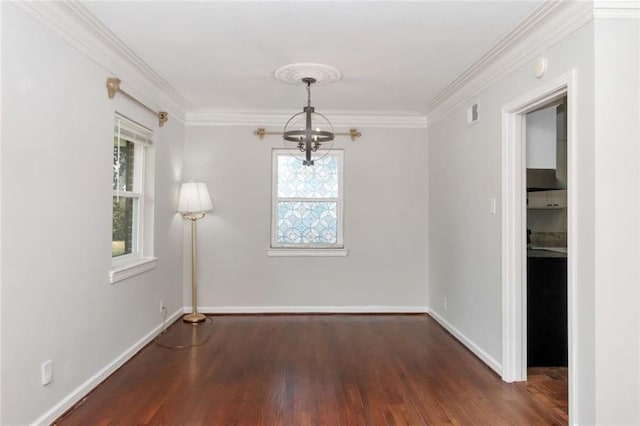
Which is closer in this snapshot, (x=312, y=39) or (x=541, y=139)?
(x=312, y=39)

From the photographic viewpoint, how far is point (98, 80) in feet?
9.17

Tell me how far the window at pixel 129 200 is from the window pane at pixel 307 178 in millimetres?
1631

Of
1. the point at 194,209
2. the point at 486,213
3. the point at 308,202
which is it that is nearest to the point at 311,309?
the point at 308,202

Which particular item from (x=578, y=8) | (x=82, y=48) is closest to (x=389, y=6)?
(x=578, y=8)

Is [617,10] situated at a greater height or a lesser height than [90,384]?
greater

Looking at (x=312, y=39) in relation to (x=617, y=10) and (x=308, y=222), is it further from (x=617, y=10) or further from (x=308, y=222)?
(x=308, y=222)

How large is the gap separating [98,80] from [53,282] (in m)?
1.41

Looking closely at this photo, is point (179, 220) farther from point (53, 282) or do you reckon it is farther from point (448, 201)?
point (448, 201)

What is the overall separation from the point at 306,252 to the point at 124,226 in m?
2.09

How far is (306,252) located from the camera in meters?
4.87

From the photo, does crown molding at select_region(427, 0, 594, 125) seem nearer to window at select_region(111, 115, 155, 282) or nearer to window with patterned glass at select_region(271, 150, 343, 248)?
window with patterned glass at select_region(271, 150, 343, 248)

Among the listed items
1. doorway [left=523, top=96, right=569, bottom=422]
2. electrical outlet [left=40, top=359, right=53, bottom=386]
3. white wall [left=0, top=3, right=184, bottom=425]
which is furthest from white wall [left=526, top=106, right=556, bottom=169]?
electrical outlet [left=40, top=359, right=53, bottom=386]

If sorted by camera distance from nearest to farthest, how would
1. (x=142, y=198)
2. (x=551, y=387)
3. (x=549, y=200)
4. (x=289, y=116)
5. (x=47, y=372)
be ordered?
(x=47, y=372) < (x=551, y=387) < (x=142, y=198) < (x=549, y=200) < (x=289, y=116)

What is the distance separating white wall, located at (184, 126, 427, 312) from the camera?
483 cm
